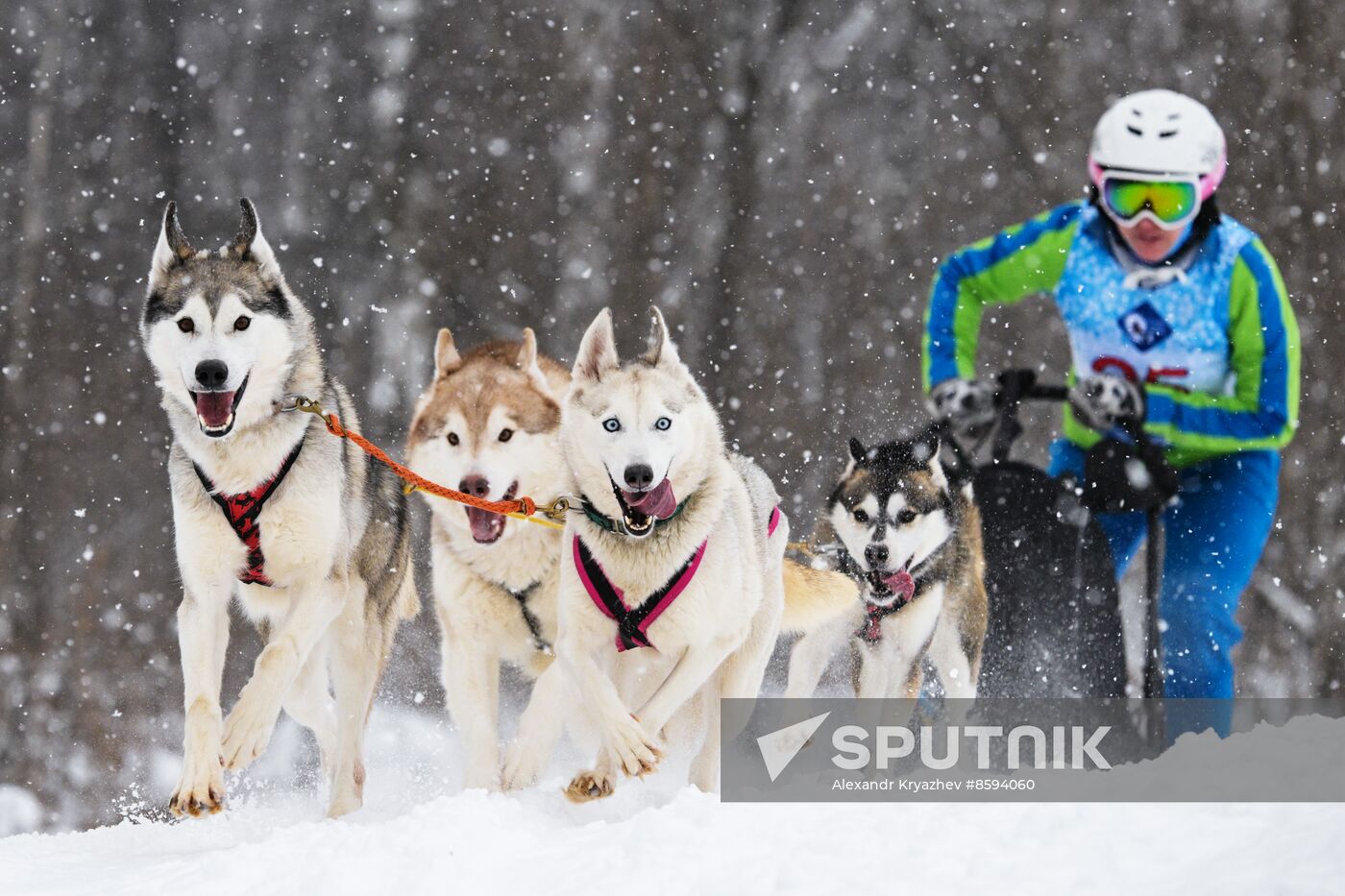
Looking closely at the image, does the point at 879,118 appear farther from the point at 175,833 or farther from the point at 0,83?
the point at 175,833

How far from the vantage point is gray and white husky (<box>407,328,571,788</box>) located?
3627 mm

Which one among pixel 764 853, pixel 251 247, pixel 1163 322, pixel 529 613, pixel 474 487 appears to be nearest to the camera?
pixel 764 853

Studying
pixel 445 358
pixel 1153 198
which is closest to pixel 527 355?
pixel 445 358

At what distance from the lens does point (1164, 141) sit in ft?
13.0

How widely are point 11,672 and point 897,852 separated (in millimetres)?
9993

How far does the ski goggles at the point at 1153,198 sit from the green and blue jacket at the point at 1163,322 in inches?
4.2

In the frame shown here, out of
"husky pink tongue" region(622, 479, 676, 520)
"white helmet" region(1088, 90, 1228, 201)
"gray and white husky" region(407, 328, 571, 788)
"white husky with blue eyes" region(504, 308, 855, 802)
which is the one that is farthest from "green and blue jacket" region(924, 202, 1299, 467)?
"gray and white husky" region(407, 328, 571, 788)

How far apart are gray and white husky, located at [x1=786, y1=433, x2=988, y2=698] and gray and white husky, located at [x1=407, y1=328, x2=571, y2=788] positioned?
101 centimetres

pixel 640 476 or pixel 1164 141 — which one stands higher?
pixel 1164 141

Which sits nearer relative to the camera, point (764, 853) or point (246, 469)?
point (764, 853)

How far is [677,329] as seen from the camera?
10.6m

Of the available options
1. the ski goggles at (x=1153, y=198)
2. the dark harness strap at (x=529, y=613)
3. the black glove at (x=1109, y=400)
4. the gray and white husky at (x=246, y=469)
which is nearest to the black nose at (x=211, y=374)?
the gray and white husky at (x=246, y=469)

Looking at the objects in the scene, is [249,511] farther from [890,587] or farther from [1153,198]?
[1153,198]

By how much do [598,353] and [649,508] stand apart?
42 centimetres
